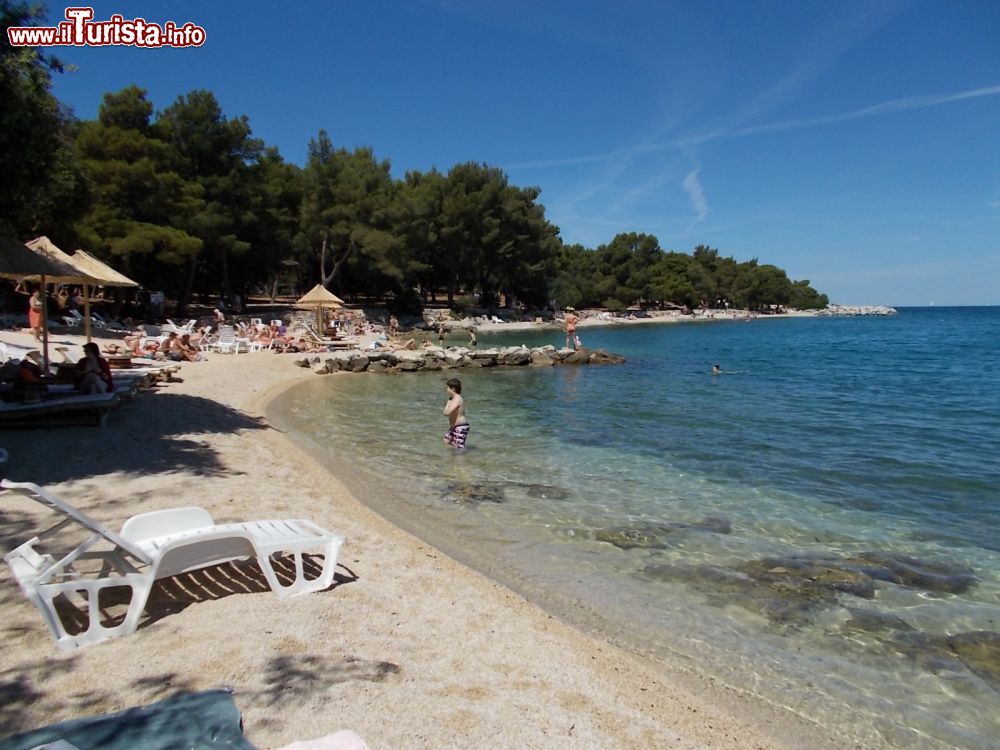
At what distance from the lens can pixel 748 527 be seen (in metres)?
7.00

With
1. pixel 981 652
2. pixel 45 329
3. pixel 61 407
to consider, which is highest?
pixel 45 329

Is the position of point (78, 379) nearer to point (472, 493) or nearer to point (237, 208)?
point (472, 493)

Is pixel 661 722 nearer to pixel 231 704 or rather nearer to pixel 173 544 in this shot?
pixel 231 704

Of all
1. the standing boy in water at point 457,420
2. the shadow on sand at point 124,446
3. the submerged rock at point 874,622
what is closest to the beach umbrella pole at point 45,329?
the shadow on sand at point 124,446

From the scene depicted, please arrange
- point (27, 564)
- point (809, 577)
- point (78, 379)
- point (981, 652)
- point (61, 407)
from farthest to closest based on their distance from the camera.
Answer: point (78, 379) < point (61, 407) < point (809, 577) < point (981, 652) < point (27, 564)

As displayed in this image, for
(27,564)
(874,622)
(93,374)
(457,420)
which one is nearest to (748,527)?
(874,622)

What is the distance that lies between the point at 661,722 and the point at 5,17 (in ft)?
30.8

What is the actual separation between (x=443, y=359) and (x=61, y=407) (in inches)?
680

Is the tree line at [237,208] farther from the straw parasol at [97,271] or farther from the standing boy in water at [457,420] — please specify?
the standing boy in water at [457,420]

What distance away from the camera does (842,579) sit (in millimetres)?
5664

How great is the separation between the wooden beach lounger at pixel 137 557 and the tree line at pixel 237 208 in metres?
5.31

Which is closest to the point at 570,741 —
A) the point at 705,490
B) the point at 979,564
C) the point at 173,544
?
the point at 173,544

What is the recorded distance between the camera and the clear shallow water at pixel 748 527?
4.26 meters

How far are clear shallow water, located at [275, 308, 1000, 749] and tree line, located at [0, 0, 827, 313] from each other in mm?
6168
